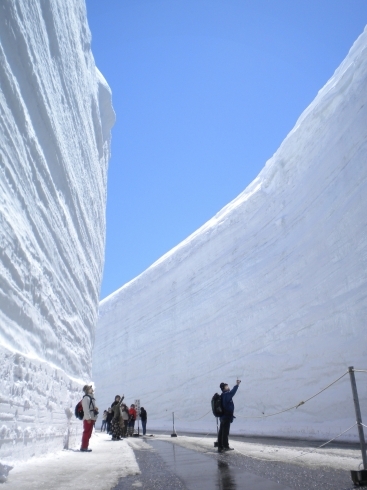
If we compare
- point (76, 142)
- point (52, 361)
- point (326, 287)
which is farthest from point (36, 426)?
point (326, 287)

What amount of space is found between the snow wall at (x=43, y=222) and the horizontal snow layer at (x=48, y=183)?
0.07ft

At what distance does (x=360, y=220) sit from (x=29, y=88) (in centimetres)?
1108

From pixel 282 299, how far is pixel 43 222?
12.3 metres

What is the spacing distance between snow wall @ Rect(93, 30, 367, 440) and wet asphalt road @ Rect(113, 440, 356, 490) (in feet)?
21.1

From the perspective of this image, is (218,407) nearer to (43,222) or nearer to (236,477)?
(236,477)

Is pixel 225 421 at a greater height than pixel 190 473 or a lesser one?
greater

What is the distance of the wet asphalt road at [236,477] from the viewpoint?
11.2 ft

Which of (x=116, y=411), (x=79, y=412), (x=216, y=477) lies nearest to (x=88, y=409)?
(x=79, y=412)

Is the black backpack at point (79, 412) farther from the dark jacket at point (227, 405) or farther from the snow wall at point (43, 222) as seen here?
the dark jacket at point (227, 405)

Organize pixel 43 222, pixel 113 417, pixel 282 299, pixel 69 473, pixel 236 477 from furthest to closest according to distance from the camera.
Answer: pixel 282 299, pixel 113 417, pixel 43 222, pixel 69 473, pixel 236 477

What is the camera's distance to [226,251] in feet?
74.8

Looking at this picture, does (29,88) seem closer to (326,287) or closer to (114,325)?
(326,287)

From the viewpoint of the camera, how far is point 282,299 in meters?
17.2

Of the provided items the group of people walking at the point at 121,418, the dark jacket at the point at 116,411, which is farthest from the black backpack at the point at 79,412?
the dark jacket at the point at 116,411
